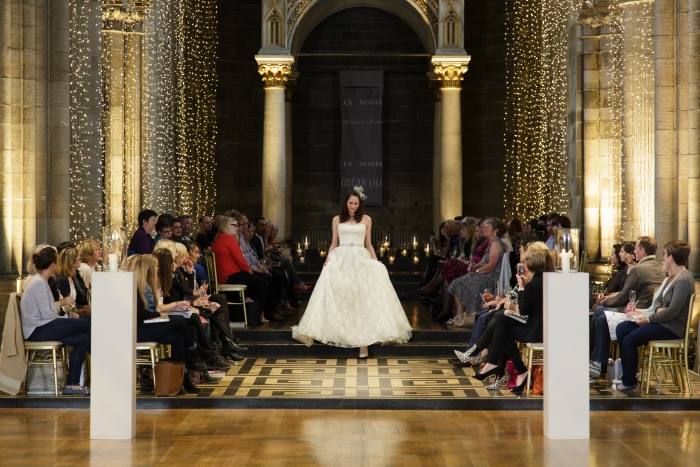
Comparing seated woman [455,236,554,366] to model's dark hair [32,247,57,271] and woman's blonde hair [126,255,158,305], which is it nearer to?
woman's blonde hair [126,255,158,305]

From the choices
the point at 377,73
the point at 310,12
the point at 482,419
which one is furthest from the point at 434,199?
the point at 482,419

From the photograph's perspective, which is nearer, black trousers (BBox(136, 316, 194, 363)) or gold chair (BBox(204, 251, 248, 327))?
black trousers (BBox(136, 316, 194, 363))

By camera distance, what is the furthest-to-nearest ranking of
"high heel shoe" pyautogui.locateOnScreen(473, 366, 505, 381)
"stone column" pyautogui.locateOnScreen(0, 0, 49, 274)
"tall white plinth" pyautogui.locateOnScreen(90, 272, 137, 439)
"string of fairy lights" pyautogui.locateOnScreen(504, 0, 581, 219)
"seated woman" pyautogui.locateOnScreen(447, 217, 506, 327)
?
"string of fairy lights" pyautogui.locateOnScreen(504, 0, 581, 219) < "seated woman" pyautogui.locateOnScreen(447, 217, 506, 327) < "stone column" pyautogui.locateOnScreen(0, 0, 49, 274) < "high heel shoe" pyautogui.locateOnScreen(473, 366, 505, 381) < "tall white plinth" pyautogui.locateOnScreen(90, 272, 137, 439)

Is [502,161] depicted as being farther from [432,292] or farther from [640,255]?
[640,255]

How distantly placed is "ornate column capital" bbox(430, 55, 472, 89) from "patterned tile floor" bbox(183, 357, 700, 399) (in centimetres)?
731

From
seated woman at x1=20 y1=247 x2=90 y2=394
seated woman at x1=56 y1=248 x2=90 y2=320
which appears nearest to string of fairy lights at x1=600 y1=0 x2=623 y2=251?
seated woman at x1=56 y1=248 x2=90 y2=320

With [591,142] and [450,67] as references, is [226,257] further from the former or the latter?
[450,67]

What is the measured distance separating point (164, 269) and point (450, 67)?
8.95m

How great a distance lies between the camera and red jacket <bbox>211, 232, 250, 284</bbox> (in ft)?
35.8

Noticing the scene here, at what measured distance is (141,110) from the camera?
1370 cm

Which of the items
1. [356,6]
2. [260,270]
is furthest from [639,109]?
[356,6]

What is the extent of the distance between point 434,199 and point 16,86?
9.92m

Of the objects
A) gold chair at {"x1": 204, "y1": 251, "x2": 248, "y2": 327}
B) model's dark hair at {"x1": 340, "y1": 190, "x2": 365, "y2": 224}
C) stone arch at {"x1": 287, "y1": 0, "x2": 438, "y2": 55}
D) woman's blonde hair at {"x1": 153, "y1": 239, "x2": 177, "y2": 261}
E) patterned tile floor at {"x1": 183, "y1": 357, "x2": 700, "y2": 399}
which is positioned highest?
stone arch at {"x1": 287, "y1": 0, "x2": 438, "y2": 55}

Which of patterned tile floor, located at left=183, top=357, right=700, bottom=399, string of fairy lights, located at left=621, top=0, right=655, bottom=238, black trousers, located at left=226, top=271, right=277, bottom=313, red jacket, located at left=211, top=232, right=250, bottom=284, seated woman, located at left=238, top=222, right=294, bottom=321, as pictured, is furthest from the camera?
seated woman, located at left=238, top=222, right=294, bottom=321
